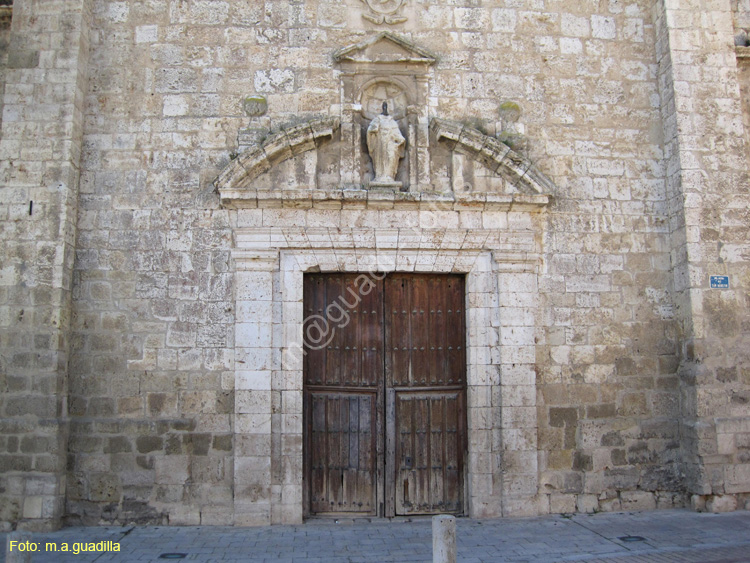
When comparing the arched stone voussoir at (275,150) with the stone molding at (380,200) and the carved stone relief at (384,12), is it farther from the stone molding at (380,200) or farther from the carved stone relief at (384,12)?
the carved stone relief at (384,12)

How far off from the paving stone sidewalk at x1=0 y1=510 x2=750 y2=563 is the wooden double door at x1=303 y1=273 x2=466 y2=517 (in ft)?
0.99

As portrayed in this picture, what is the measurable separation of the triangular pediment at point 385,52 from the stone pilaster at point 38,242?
8.10 ft

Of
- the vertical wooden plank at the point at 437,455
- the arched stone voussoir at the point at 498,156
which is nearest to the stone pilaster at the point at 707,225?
the arched stone voussoir at the point at 498,156

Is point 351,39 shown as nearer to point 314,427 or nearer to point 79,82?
point 79,82

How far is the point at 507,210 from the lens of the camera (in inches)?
222

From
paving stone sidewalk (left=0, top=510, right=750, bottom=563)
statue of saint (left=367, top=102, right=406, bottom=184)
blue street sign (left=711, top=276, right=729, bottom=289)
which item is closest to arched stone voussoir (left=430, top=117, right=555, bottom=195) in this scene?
statue of saint (left=367, top=102, right=406, bottom=184)

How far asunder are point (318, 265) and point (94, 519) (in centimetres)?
289

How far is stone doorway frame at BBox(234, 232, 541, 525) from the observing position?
518 cm

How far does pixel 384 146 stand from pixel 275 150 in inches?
39.6

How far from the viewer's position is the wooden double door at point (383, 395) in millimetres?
5398

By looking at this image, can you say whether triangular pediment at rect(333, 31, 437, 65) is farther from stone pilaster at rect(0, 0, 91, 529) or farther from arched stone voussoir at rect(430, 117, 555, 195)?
stone pilaster at rect(0, 0, 91, 529)

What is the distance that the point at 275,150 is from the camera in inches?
214

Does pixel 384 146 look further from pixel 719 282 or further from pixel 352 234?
pixel 719 282

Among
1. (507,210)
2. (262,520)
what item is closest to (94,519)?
(262,520)
